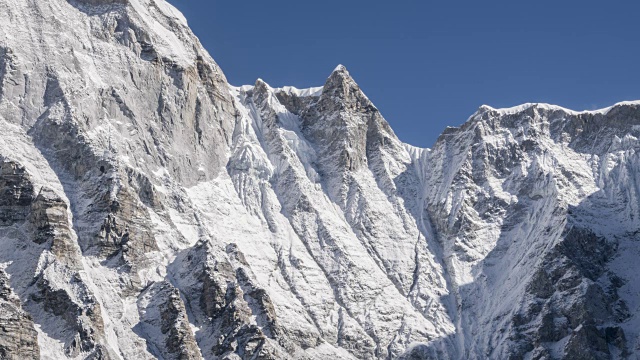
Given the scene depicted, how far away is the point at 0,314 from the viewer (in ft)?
631

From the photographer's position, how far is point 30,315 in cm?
19838

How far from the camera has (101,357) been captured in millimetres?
196000

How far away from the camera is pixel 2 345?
190750mm

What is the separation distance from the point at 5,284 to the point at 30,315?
5436 mm

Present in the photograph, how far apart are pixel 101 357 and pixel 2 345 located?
43.5 ft

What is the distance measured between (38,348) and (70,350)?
4.47 metres

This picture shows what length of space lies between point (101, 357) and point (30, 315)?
1146 centimetres

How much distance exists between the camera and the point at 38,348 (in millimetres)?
194500

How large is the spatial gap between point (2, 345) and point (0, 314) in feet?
13.8

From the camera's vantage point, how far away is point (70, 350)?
197 meters

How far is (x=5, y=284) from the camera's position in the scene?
197m

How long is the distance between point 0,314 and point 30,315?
6.62 meters

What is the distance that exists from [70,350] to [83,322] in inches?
183

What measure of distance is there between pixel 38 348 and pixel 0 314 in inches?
269
